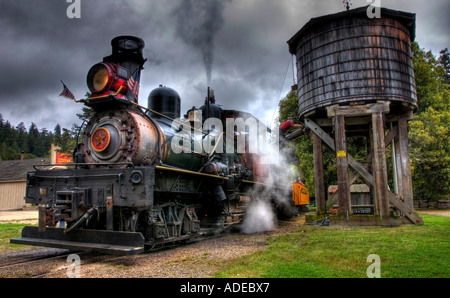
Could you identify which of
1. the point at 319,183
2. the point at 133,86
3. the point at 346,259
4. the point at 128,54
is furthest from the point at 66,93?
the point at 319,183

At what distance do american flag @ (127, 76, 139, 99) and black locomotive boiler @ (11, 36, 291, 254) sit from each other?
0.02m

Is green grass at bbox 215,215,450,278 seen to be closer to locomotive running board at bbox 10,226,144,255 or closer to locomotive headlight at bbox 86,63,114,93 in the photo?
locomotive running board at bbox 10,226,144,255

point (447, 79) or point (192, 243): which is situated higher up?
point (447, 79)

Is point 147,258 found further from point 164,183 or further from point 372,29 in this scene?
point 372,29

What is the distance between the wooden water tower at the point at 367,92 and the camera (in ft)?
37.1

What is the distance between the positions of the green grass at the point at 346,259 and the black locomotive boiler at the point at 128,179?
1.98 meters

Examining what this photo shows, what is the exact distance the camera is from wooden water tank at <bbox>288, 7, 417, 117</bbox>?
11.5 meters

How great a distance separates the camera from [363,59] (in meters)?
11.6

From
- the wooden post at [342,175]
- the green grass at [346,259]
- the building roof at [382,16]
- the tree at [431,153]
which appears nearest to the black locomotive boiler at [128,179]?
the green grass at [346,259]

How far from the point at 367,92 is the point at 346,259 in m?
7.55

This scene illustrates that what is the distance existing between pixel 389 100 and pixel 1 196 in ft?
127

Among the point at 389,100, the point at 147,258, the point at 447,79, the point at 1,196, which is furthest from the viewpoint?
the point at 447,79
